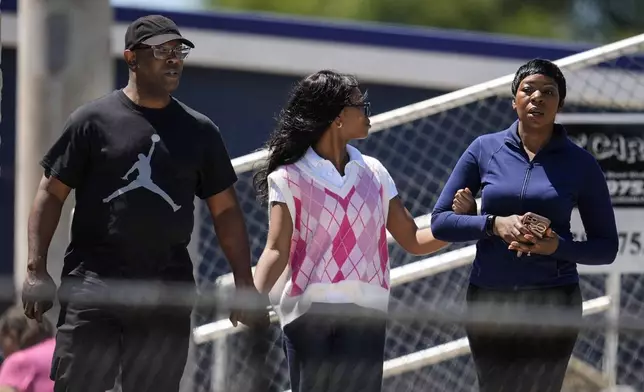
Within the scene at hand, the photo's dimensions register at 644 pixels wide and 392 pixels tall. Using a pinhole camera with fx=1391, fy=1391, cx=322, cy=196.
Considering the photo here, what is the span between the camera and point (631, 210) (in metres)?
6.68

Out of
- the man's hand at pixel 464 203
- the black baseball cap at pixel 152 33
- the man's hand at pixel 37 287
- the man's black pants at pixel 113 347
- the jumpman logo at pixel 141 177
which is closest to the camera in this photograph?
the man's black pants at pixel 113 347

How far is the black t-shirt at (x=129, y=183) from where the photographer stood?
16.1 ft

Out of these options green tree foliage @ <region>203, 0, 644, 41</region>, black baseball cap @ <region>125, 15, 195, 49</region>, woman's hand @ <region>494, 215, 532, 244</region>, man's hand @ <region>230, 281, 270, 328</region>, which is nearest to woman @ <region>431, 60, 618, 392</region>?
woman's hand @ <region>494, 215, 532, 244</region>

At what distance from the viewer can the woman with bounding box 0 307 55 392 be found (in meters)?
5.55

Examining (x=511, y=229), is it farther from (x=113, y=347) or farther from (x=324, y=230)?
(x=113, y=347)

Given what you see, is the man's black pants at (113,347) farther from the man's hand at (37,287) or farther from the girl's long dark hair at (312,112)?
the girl's long dark hair at (312,112)

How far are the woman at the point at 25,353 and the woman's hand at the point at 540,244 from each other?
1.84m

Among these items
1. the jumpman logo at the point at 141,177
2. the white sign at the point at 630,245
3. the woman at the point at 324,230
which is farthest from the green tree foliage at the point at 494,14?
the jumpman logo at the point at 141,177

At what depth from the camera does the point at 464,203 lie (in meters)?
5.15

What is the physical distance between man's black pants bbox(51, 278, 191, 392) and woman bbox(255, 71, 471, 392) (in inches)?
18.2

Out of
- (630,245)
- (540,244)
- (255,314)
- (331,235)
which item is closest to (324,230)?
(331,235)

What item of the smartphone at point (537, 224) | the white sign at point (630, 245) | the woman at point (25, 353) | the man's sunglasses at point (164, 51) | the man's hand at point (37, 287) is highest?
the man's sunglasses at point (164, 51)

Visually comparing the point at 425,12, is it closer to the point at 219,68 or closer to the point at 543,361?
the point at 219,68

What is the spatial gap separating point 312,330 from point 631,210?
7.97 ft
